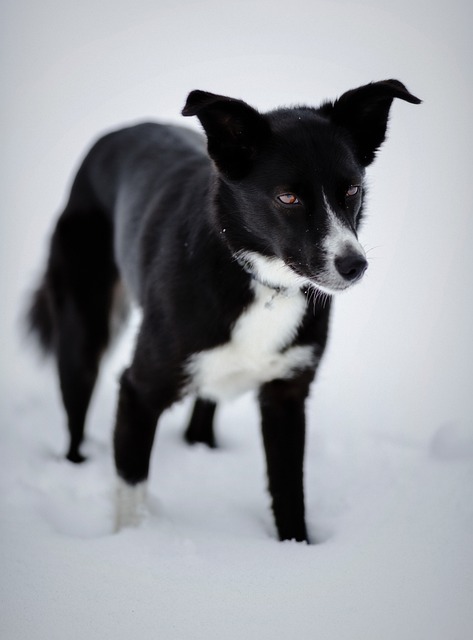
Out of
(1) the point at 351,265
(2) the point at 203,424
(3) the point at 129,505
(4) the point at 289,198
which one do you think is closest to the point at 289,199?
(4) the point at 289,198

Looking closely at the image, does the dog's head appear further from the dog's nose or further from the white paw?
the white paw

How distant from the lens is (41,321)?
3990 mm

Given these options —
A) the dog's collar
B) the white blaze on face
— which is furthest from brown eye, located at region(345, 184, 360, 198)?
the dog's collar

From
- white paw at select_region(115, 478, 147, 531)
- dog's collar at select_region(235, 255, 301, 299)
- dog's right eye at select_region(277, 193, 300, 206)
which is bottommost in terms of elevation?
white paw at select_region(115, 478, 147, 531)

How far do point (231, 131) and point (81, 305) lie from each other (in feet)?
5.18

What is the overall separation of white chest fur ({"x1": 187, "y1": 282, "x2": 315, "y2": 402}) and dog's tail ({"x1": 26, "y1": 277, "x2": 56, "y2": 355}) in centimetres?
171

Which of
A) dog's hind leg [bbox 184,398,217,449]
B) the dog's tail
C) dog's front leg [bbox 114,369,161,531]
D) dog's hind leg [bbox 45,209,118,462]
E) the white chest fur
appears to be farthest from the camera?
the dog's tail

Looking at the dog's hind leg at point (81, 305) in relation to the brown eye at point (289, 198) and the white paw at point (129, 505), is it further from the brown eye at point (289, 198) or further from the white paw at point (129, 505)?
the brown eye at point (289, 198)

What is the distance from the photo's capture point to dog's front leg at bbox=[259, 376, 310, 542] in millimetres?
2701

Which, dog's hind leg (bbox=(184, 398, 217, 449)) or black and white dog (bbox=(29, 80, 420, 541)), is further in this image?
dog's hind leg (bbox=(184, 398, 217, 449))

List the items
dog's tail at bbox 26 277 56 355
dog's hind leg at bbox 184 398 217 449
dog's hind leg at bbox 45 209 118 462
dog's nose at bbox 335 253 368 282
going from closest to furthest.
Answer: dog's nose at bbox 335 253 368 282 < dog's hind leg at bbox 45 209 118 462 < dog's hind leg at bbox 184 398 217 449 < dog's tail at bbox 26 277 56 355

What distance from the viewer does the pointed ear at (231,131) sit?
2.15 m

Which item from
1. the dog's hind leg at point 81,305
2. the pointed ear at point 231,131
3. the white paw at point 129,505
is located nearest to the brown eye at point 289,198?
the pointed ear at point 231,131

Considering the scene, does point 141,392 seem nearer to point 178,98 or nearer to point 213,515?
point 213,515
